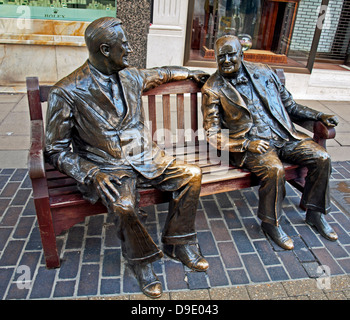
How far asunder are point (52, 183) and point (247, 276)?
1625 millimetres

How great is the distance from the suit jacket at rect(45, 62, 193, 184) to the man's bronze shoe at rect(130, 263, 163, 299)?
25.3 inches

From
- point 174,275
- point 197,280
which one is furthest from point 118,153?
point 197,280

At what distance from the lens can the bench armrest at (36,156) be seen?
2286 mm

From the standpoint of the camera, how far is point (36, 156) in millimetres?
2340

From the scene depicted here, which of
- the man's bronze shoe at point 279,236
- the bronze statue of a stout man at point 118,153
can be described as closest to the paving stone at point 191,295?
the bronze statue of a stout man at point 118,153

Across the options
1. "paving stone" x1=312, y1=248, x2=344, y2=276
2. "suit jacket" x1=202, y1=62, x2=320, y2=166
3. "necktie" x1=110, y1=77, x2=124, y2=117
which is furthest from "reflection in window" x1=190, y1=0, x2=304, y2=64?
"paving stone" x1=312, y1=248, x2=344, y2=276

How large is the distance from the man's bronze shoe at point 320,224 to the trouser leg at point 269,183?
48cm

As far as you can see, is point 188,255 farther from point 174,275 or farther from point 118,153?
point 118,153

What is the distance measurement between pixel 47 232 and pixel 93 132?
2.51 ft

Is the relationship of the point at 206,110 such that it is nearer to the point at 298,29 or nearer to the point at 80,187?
the point at 80,187

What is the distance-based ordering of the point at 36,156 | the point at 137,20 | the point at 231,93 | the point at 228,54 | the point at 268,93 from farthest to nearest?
the point at 137,20, the point at 268,93, the point at 231,93, the point at 228,54, the point at 36,156

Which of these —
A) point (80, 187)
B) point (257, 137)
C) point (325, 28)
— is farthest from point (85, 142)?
point (325, 28)

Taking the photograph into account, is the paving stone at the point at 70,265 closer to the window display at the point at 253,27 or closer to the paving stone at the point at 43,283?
the paving stone at the point at 43,283

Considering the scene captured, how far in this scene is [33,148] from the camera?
7.95 ft
